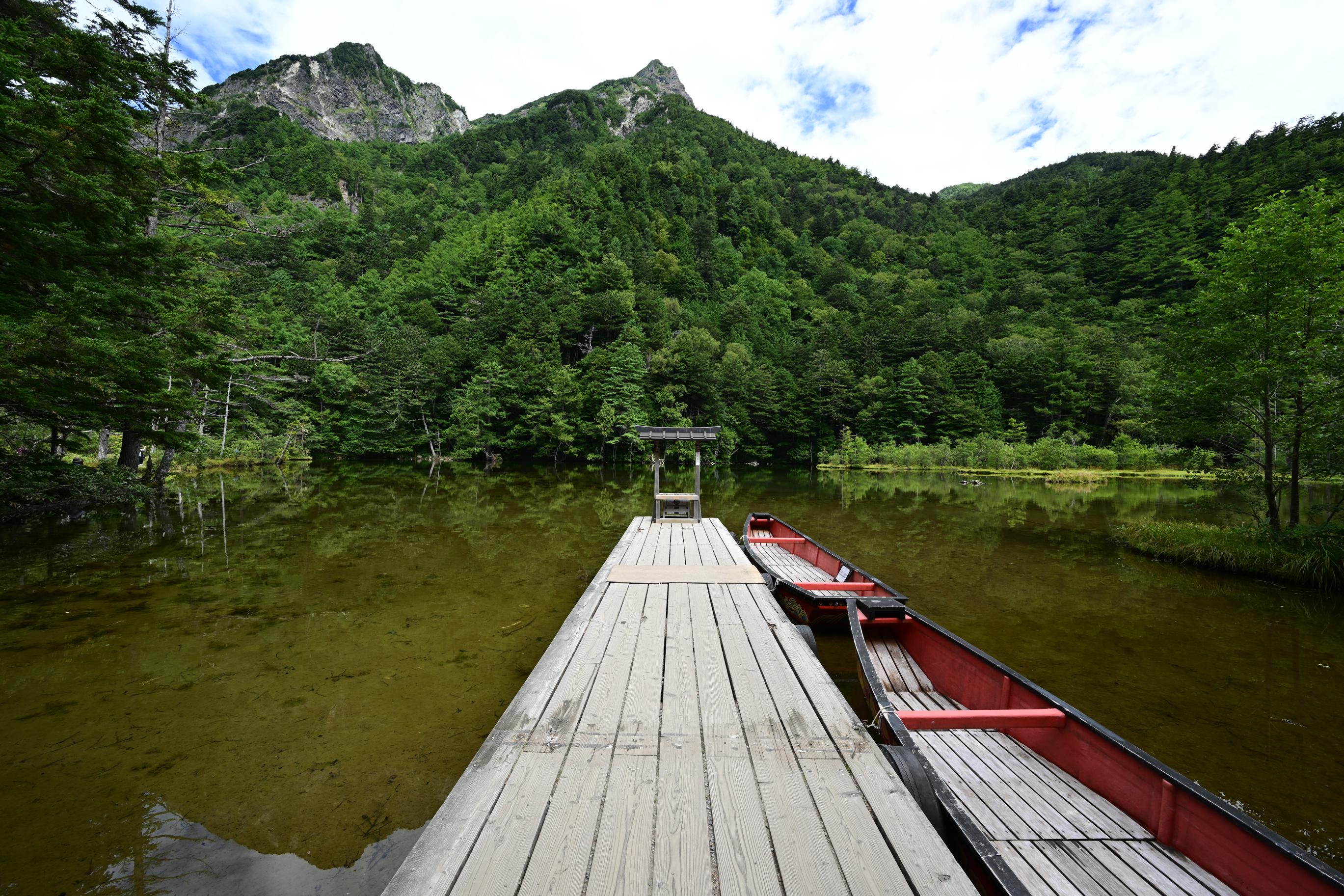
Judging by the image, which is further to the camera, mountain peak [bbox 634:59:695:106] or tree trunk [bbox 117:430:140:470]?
mountain peak [bbox 634:59:695:106]

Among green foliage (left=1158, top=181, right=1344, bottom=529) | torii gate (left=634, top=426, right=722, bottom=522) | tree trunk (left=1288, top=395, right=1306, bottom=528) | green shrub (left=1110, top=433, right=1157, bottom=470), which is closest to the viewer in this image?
green foliage (left=1158, top=181, right=1344, bottom=529)

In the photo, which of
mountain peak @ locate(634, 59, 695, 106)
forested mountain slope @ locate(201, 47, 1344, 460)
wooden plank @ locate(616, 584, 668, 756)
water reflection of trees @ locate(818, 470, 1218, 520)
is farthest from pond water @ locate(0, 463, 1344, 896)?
mountain peak @ locate(634, 59, 695, 106)

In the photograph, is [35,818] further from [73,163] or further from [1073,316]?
[1073,316]

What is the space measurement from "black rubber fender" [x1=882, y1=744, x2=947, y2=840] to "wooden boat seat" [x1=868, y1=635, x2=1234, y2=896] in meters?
0.12

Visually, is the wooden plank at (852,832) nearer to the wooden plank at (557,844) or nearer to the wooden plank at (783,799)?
the wooden plank at (783,799)

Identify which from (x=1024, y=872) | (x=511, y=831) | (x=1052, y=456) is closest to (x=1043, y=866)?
(x=1024, y=872)

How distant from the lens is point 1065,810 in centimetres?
269

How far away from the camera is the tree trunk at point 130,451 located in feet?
42.0

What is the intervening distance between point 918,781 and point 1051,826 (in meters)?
A: 0.91

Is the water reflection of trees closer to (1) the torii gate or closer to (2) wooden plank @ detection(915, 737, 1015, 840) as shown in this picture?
(1) the torii gate

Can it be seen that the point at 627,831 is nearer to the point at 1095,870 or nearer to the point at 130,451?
the point at 1095,870

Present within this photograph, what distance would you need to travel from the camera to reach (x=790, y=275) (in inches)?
2835

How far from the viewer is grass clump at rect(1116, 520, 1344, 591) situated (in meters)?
8.65

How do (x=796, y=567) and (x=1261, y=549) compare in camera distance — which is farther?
(x=1261, y=549)
